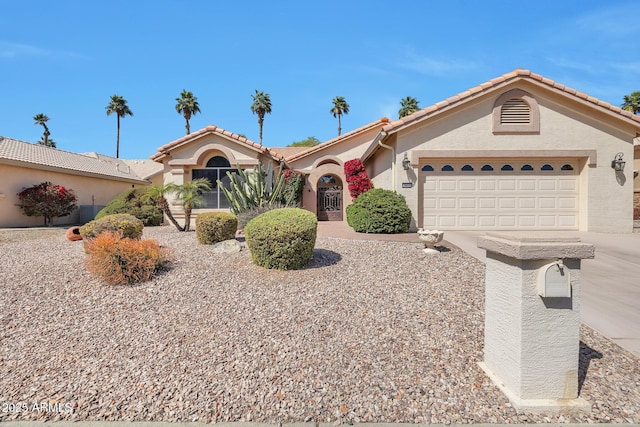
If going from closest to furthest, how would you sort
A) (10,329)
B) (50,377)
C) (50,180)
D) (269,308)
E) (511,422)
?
(511,422)
(50,377)
(10,329)
(269,308)
(50,180)

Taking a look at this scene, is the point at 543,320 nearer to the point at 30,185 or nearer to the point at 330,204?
the point at 330,204

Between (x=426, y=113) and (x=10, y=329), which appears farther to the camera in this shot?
(x=426, y=113)

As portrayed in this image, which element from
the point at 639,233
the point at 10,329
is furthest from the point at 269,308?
the point at 639,233

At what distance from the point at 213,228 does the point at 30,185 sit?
14518 mm

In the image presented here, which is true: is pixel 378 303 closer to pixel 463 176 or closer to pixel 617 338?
pixel 617 338

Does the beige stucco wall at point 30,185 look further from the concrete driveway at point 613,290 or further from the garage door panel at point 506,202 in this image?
the garage door panel at point 506,202

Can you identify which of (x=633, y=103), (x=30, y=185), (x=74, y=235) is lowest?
(x=74, y=235)

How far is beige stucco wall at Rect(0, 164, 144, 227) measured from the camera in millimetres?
14812

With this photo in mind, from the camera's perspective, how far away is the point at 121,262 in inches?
224

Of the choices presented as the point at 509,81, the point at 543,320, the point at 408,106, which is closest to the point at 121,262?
the point at 543,320

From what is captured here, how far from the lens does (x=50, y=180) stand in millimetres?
16781

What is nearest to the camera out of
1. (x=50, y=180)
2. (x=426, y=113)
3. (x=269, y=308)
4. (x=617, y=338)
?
(x=617, y=338)

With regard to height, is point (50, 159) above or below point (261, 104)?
below

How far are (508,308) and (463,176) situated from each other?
Answer: 30.8 feet
